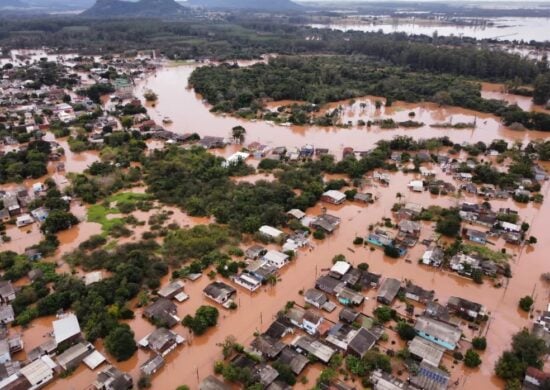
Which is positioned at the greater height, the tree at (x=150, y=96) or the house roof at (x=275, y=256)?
the tree at (x=150, y=96)

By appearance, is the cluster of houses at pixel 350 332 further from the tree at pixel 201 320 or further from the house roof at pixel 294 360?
the tree at pixel 201 320

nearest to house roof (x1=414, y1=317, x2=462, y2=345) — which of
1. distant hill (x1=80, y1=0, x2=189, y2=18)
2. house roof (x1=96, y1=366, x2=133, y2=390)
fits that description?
house roof (x1=96, y1=366, x2=133, y2=390)

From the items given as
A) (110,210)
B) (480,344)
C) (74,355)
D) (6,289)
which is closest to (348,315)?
(480,344)

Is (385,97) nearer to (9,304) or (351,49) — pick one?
(351,49)

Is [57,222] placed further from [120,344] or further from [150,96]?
[150,96]

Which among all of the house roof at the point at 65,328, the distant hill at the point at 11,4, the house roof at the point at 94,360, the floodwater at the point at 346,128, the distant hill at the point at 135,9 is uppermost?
the distant hill at the point at 11,4

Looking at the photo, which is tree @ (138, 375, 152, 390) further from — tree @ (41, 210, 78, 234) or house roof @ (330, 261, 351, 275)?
tree @ (41, 210, 78, 234)

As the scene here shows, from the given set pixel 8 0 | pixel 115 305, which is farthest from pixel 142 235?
pixel 8 0

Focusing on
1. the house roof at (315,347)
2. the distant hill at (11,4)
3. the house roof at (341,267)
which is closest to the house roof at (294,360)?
the house roof at (315,347)
